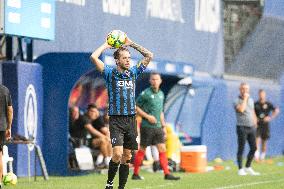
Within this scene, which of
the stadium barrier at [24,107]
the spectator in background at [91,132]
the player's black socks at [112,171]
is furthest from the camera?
the spectator in background at [91,132]

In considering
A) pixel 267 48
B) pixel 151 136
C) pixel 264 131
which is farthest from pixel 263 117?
pixel 151 136

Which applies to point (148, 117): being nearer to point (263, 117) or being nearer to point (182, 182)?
point (182, 182)

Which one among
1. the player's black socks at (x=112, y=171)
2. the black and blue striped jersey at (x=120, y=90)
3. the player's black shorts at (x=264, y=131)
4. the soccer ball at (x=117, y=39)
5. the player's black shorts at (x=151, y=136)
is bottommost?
the player's black shorts at (x=264, y=131)

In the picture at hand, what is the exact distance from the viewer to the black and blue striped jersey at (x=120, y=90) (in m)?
14.0

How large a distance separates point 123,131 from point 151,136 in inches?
195

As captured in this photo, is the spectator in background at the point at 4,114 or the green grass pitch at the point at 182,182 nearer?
the spectator in background at the point at 4,114

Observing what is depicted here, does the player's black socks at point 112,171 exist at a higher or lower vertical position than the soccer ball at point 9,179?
higher

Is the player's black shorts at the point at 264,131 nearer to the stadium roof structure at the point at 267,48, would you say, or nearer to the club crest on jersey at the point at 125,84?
the stadium roof structure at the point at 267,48

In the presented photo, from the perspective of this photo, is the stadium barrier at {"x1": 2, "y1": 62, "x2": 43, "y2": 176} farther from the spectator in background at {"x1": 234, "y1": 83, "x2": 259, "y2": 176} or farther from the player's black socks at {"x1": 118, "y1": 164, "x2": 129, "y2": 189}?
the player's black socks at {"x1": 118, "y1": 164, "x2": 129, "y2": 189}

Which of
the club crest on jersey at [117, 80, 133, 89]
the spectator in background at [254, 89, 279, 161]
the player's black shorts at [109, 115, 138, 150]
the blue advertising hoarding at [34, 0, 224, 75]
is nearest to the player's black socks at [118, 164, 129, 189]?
the player's black shorts at [109, 115, 138, 150]

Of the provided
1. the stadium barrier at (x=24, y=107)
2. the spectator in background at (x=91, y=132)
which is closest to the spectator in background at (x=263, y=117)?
the spectator in background at (x=91, y=132)

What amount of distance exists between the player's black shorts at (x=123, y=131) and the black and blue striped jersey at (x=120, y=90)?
0.30ft

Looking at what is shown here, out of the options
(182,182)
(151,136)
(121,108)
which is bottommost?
(182,182)

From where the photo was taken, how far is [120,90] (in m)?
14.1
